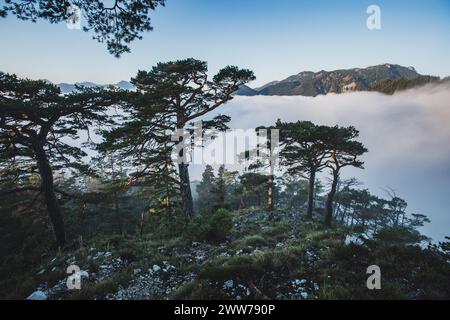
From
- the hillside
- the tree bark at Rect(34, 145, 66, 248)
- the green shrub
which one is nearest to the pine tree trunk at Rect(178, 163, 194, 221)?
the green shrub

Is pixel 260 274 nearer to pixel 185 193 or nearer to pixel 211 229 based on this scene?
pixel 211 229

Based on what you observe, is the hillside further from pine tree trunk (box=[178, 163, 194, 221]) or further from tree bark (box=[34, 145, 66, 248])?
pine tree trunk (box=[178, 163, 194, 221])

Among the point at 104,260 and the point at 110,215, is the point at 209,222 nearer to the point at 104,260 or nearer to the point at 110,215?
the point at 104,260

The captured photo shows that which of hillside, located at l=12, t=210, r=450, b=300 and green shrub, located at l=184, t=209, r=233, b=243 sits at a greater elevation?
hillside, located at l=12, t=210, r=450, b=300

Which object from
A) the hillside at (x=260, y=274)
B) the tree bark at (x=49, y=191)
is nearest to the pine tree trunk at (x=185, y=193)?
the hillside at (x=260, y=274)

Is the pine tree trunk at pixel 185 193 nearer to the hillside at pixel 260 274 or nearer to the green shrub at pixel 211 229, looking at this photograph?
the green shrub at pixel 211 229

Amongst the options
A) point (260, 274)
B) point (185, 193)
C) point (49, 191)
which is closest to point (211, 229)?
point (185, 193)

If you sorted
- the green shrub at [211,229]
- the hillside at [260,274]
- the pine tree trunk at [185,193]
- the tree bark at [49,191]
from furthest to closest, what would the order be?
1. the pine tree trunk at [185,193]
2. the tree bark at [49,191]
3. the green shrub at [211,229]
4. the hillside at [260,274]

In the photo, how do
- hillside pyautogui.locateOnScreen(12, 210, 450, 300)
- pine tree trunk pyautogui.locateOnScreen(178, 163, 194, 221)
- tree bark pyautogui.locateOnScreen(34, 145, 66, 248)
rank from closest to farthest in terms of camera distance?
hillside pyautogui.locateOnScreen(12, 210, 450, 300) → tree bark pyautogui.locateOnScreen(34, 145, 66, 248) → pine tree trunk pyautogui.locateOnScreen(178, 163, 194, 221)
